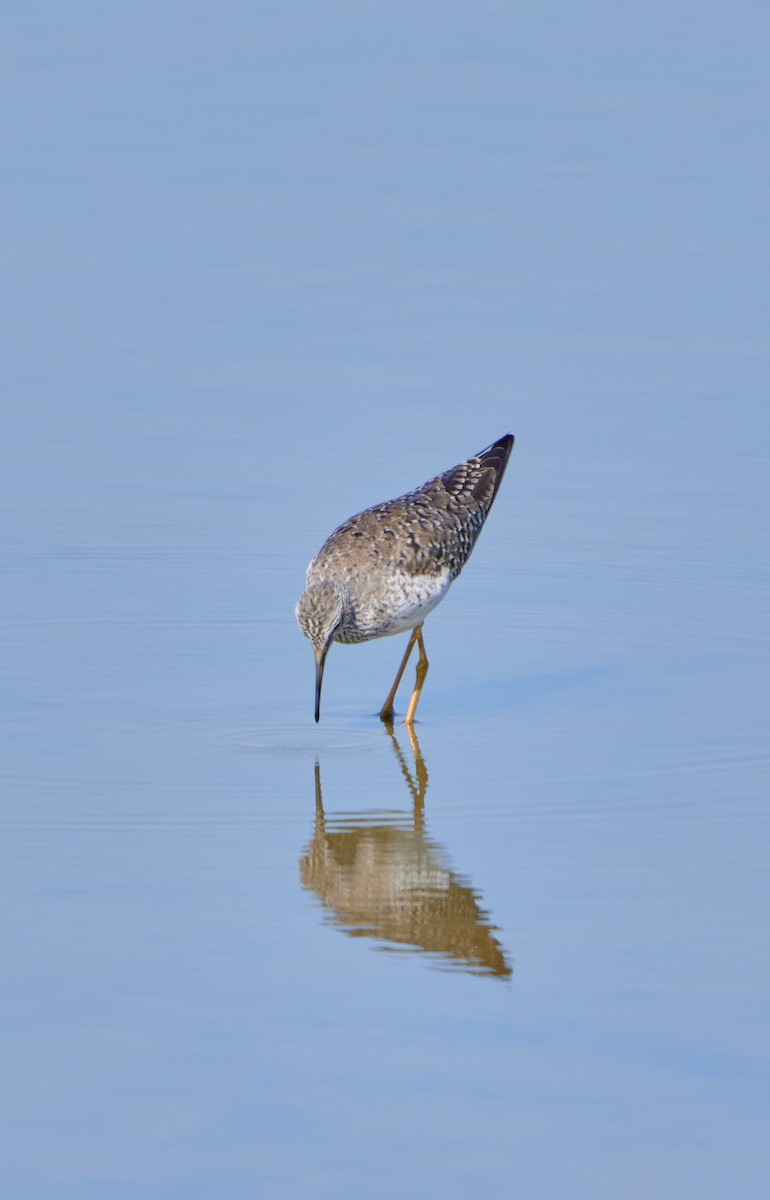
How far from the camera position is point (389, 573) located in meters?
11.1

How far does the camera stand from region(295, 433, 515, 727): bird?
1053 cm

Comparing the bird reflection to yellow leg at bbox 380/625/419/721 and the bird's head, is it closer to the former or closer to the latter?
the bird's head

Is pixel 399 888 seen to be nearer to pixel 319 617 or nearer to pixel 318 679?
pixel 318 679

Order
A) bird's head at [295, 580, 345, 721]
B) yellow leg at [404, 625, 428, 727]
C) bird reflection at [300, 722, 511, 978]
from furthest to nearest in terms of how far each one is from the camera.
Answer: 1. yellow leg at [404, 625, 428, 727]
2. bird's head at [295, 580, 345, 721]
3. bird reflection at [300, 722, 511, 978]

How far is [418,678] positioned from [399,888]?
2920 mm

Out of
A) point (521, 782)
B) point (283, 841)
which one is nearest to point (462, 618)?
point (521, 782)

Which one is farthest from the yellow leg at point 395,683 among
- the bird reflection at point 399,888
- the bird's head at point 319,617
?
the bird reflection at point 399,888

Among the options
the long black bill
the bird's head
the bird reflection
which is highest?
the bird's head

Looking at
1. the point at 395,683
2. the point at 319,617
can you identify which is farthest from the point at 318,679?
the point at 395,683

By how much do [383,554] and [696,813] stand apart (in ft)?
9.47

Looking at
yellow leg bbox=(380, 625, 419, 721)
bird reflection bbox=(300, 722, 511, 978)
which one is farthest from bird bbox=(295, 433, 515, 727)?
bird reflection bbox=(300, 722, 511, 978)

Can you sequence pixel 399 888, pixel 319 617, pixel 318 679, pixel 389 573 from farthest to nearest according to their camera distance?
1. pixel 389 573
2. pixel 319 617
3. pixel 318 679
4. pixel 399 888

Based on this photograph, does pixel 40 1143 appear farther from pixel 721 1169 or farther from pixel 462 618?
pixel 462 618

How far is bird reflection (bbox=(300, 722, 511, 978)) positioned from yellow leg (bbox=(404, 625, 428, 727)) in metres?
1.26
